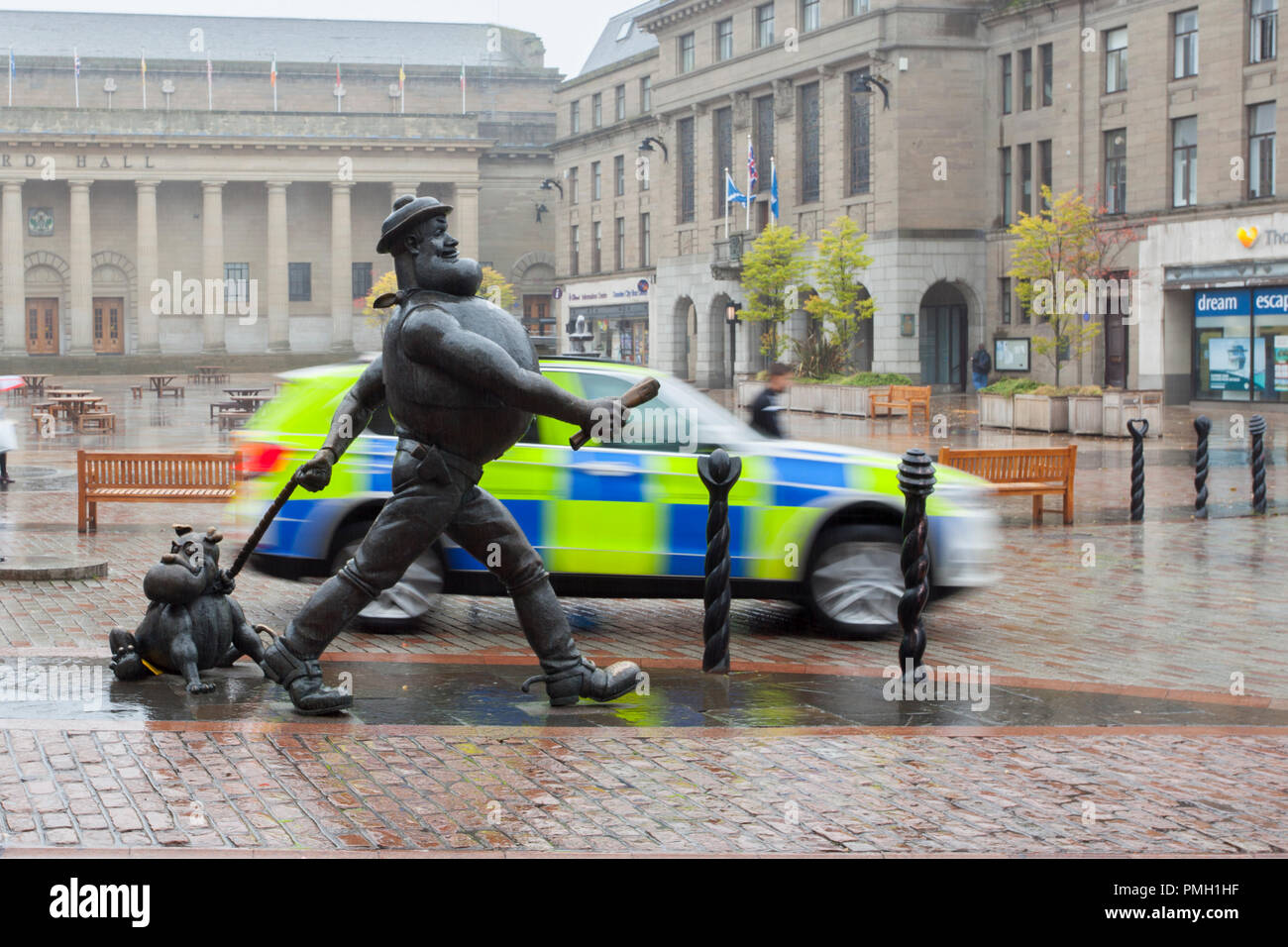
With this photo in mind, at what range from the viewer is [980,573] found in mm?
9766

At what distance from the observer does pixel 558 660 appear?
7172 millimetres

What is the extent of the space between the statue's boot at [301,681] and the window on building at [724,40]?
5822cm

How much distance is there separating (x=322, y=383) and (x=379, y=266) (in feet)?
265

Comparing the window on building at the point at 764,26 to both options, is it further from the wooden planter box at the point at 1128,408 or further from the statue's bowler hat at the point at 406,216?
the statue's bowler hat at the point at 406,216

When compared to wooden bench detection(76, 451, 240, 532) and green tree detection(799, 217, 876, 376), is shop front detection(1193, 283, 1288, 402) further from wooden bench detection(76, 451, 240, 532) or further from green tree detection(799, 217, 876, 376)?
wooden bench detection(76, 451, 240, 532)

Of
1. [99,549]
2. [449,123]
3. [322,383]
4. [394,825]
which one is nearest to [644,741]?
[394,825]

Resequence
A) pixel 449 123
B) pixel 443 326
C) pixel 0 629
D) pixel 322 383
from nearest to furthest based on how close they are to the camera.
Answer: pixel 443 326, pixel 0 629, pixel 322 383, pixel 449 123

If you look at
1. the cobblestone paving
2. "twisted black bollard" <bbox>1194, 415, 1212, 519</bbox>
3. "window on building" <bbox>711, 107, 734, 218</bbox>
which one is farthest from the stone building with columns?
the cobblestone paving

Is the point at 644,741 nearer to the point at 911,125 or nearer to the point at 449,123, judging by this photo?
the point at 911,125

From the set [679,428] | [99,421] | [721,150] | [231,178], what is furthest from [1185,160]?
[231,178]

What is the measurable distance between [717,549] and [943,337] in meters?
47.8

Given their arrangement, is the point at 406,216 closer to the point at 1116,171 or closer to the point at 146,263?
the point at 1116,171

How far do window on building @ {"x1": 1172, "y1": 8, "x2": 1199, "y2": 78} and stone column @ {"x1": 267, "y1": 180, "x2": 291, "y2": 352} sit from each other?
178ft

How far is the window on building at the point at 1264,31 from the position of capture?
39.8 meters
